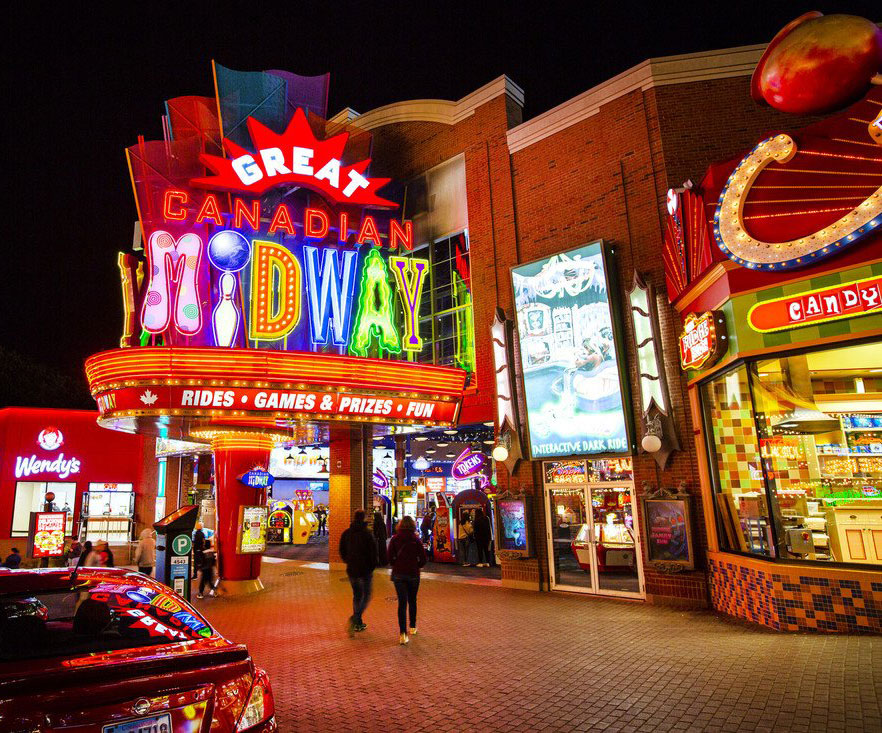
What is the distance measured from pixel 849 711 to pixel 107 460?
28.8 metres

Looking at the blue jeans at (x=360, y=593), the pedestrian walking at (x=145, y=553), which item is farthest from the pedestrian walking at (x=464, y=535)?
the blue jeans at (x=360, y=593)

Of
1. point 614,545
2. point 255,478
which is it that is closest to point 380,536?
point 255,478

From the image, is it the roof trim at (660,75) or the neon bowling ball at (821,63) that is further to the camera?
the roof trim at (660,75)

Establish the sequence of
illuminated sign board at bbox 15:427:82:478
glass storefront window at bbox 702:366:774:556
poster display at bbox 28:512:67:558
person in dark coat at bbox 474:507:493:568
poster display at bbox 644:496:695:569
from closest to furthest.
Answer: glass storefront window at bbox 702:366:774:556, poster display at bbox 644:496:695:569, poster display at bbox 28:512:67:558, person in dark coat at bbox 474:507:493:568, illuminated sign board at bbox 15:427:82:478

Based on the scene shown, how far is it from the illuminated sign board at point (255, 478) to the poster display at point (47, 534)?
270 inches

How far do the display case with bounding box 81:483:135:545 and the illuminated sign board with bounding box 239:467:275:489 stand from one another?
14905 mm

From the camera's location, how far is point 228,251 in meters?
14.5

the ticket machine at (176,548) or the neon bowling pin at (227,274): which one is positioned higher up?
the neon bowling pin at (227,274)

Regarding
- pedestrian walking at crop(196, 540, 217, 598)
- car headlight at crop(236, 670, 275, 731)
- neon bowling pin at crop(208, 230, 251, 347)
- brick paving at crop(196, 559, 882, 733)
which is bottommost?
brick paving at crop(196, 559, 882, 733)

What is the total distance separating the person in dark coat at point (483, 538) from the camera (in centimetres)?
1770

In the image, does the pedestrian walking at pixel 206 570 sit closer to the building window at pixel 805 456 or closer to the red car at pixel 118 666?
the red car at pixel 118 666

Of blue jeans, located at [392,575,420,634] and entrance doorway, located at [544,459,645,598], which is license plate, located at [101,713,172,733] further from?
entrance doorway, located at [544,459,645,598]

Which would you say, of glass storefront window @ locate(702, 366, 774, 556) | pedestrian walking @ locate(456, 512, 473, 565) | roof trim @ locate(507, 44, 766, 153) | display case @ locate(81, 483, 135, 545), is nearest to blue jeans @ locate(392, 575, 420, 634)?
glass storefront window @ locate(702, 366, 774, 556)

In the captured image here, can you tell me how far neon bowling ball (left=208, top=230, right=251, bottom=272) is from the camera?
14.5 m
